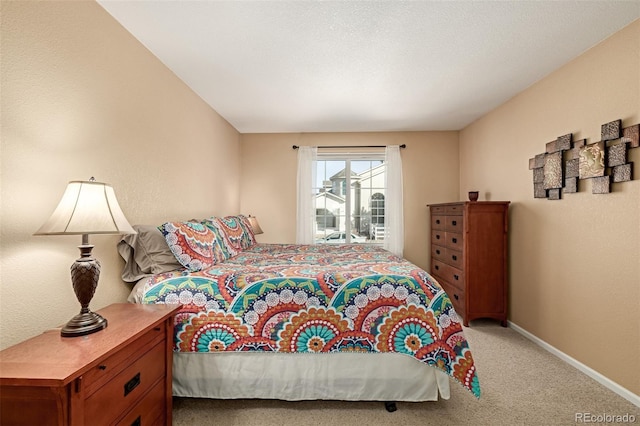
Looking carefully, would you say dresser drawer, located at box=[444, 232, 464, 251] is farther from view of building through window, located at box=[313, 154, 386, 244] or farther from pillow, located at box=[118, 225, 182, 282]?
pillow, located at box=[118, 225, 182, 282]

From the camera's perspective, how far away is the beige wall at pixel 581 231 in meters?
1.85

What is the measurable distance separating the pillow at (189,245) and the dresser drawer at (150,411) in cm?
72

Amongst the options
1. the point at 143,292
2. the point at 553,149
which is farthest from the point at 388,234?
the point at 143,292

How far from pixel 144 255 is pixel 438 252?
3.46 metres

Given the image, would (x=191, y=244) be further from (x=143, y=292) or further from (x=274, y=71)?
(x=274, y=71)

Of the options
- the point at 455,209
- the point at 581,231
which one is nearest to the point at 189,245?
the point at 455,209

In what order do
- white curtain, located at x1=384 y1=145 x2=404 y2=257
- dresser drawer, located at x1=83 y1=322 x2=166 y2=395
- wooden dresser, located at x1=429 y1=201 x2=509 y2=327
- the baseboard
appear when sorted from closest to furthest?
dresser drawer, located at x1=83 y1=322 x2=166 y2=395 < the baseboard < wooden dresser, located at x1=429 y1=201 x2=509 y2=327 < white curtain, located at x1=384 y1=145 x2=404 y2=257

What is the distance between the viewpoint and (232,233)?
2787 mm

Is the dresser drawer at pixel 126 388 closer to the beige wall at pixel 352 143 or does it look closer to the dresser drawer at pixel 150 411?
the dresser drawer at pixel 150 411

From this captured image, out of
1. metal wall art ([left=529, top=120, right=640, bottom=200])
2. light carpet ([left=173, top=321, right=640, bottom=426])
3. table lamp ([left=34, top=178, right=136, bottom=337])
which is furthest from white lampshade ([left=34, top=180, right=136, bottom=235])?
metal wall art ([left=529, top=120, right=640, bottom=200])

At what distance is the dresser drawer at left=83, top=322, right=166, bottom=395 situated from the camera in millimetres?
999

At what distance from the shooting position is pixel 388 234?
4.27m

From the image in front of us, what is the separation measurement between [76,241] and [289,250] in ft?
5.98

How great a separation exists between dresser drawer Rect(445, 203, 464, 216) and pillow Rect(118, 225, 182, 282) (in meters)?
2.88
